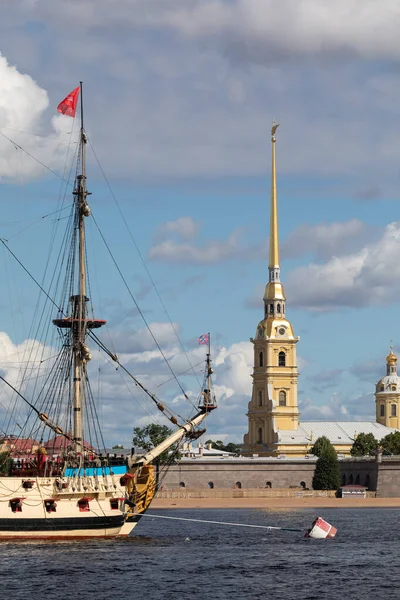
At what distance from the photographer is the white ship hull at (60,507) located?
77062 millimetres

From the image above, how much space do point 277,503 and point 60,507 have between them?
88696mm

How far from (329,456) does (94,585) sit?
118 m

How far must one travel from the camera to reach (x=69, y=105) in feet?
259

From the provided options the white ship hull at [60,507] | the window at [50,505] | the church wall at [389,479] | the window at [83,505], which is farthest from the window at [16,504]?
the church wall at [389,479]

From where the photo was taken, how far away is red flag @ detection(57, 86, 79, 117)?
78688mm

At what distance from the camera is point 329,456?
175 metres

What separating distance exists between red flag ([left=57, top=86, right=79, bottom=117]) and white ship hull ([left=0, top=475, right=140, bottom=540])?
75.0 feet

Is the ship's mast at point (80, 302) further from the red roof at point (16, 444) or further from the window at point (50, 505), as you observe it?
the window at point (50, 505)

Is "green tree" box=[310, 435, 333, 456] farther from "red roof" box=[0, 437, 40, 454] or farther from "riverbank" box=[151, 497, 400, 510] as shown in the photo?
"red roof" box=[0, 437, 40, 454]

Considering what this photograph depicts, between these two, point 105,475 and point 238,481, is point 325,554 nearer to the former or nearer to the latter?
point 105,475

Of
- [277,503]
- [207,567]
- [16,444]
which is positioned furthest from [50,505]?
[277,503]

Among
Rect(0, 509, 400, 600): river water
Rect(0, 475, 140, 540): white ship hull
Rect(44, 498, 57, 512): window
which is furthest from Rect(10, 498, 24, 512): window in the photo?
Rect(0, 509, 400, 600): river water

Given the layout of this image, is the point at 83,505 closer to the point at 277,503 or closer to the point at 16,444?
the point at 16,444

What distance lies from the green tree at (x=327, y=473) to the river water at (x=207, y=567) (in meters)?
79.2
